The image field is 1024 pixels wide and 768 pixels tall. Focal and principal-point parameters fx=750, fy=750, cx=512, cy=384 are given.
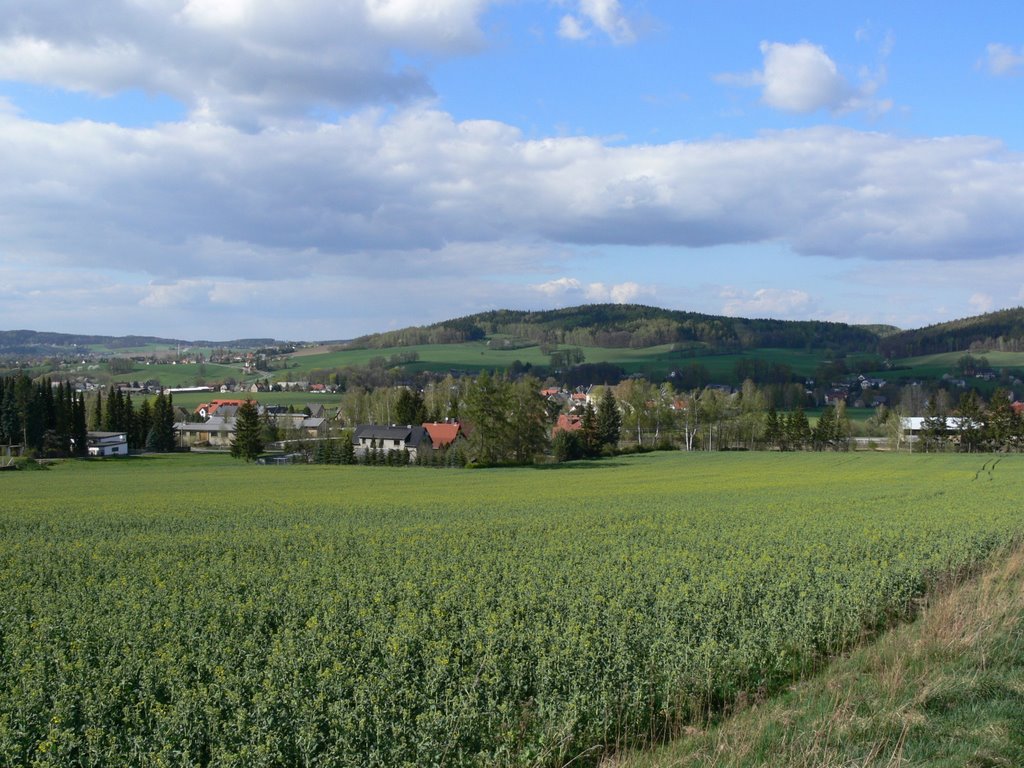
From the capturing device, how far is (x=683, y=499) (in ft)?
128

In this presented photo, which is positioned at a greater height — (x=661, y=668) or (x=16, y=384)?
(x=16, y=384)

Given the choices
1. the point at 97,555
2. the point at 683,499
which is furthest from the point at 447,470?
the point at 97,555

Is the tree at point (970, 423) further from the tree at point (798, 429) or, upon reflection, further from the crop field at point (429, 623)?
the crop field at point (429, 623)

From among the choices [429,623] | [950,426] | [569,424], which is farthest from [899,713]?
[950,426]

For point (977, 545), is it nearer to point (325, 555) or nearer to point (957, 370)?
point (325, 555)

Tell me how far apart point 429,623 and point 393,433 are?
85384mm

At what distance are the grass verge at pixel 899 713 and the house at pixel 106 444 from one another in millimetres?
95960

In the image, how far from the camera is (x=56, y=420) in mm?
89062

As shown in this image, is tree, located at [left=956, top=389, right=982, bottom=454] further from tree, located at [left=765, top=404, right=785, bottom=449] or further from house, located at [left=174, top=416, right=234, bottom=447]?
house, located at [left=174, top=416, right=234, bottom=447]

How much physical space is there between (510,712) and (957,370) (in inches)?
6780

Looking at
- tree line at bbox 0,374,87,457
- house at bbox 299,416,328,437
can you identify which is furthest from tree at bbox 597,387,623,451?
tree line at bbox 0,374,87,457

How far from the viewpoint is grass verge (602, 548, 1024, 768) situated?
746cm

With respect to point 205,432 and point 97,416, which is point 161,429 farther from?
point 205,432

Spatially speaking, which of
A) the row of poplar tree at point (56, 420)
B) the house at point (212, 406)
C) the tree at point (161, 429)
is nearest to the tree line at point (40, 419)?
the row of poplar tree at point (56, 420)
